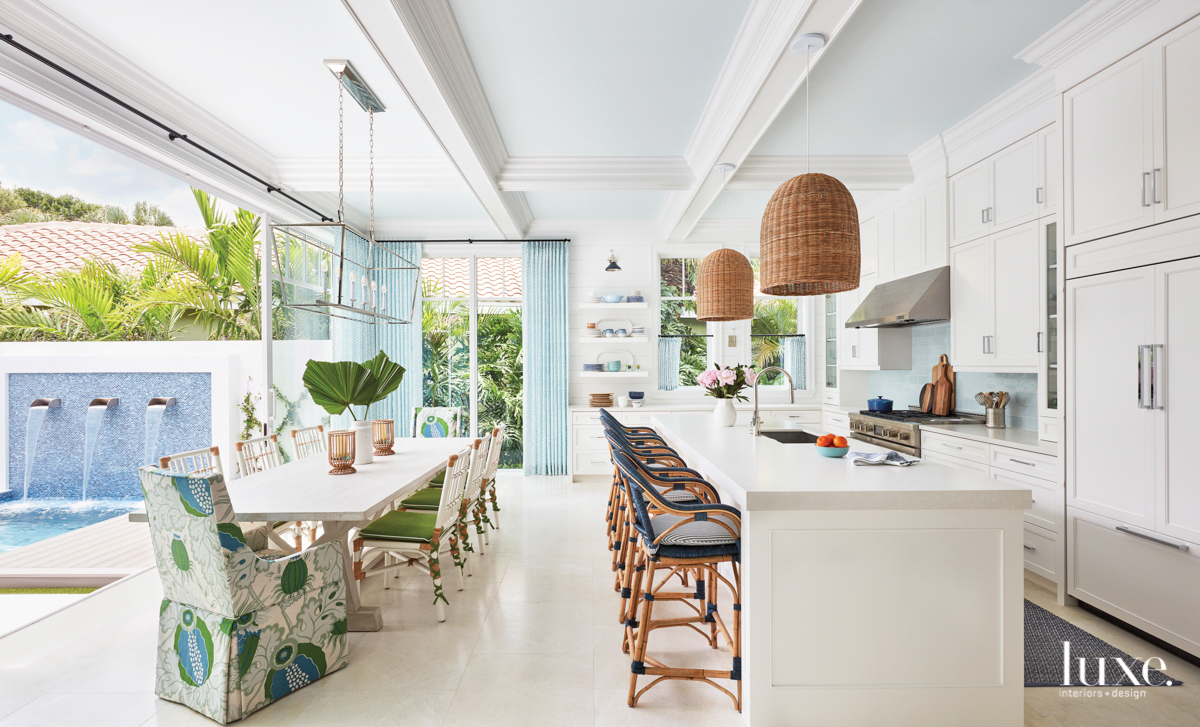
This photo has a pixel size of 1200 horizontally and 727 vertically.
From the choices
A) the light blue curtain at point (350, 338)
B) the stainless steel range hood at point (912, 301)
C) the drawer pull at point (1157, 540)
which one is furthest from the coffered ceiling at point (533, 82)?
the drawer pull at point (1157, 540)

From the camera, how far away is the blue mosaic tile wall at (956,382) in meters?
3.76

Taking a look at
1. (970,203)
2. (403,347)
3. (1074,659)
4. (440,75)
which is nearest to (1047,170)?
(970,203)

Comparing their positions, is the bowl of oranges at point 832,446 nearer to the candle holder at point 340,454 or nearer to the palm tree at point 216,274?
the candle holder at point 340,454

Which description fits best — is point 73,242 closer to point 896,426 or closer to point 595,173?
point 595,173

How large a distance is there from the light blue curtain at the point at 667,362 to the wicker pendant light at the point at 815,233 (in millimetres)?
4159

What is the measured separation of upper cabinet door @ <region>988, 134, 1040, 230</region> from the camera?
10.7 ft

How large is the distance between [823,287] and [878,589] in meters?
1.43

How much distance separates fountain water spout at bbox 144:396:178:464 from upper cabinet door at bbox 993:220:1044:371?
680 centimetres

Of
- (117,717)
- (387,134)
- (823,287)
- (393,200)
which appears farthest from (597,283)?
(117,717)

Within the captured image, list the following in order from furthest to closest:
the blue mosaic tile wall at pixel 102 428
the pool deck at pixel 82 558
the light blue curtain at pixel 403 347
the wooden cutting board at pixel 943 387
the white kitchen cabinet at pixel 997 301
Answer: the light blue curtain at pixel 403 347
the blue mosaic tile wall at pixel 102 428
the wooden cutting board at pixel 943 387
the white kitchen cabinet at pixel 997 301
the pool deck at pixel 82 558

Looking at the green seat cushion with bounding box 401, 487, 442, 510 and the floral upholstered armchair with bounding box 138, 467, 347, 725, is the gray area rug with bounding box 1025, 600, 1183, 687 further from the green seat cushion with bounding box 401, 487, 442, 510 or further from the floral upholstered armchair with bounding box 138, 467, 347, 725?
the green seat cushion with bounding box 401, 487, 442, 510

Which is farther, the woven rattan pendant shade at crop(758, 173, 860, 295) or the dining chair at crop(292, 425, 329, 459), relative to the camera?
the dining chair at crop(292, 425, 329, 459)

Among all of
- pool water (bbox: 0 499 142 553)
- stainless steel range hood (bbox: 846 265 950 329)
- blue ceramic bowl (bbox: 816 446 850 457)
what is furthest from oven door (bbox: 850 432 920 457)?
pool water (bbox: 0 499 142 553)

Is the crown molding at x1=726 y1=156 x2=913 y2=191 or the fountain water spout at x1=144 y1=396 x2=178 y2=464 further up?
the crown molding at x1=726 y1=156 x2=913 y2=191
